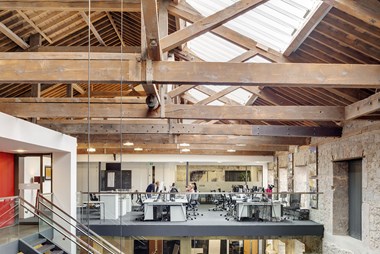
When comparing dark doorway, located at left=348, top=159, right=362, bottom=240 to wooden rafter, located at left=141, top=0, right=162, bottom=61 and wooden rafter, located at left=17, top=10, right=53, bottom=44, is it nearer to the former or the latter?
wooden rafter, located at left=141, top=0, right=162, bottom=61

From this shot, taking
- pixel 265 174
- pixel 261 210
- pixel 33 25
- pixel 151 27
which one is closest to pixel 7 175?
pixel 33 25

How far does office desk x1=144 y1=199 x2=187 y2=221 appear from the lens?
13.1 meters

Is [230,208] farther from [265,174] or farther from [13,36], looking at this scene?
[13,36]

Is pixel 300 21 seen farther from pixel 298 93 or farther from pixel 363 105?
pixel 298 93

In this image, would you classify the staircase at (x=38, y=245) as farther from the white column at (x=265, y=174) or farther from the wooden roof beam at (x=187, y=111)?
the white column at (x=265, y=174)

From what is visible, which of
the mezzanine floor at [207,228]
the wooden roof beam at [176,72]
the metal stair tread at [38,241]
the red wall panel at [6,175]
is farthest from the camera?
the mezzanine floor at [207,228]

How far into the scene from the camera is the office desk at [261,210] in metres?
13.2

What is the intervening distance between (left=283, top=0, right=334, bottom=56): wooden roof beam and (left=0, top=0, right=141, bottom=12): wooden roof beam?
8.87 ft

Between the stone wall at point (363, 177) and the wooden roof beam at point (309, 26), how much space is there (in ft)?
9.60

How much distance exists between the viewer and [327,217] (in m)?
12.5

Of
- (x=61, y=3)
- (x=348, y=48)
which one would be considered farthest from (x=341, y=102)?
(x=61, y=3)

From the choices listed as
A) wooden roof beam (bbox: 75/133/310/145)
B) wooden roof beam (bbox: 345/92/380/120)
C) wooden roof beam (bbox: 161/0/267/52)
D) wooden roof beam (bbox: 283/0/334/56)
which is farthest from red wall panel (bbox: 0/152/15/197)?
wooden roof beam (bbox: 345/92/380/120)

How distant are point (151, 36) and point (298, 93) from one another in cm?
657

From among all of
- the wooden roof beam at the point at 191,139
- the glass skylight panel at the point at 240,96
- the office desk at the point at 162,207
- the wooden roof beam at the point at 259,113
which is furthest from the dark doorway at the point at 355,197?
the office desk at the point at 162,207
